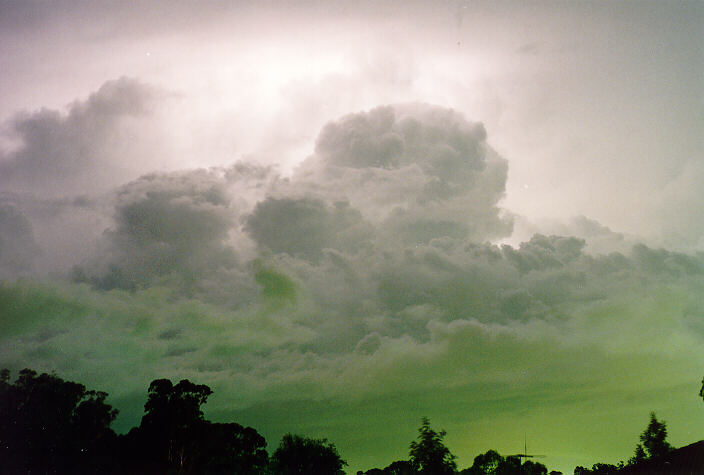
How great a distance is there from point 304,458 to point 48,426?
46.4m

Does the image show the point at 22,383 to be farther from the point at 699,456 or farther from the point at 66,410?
the point at 699,456

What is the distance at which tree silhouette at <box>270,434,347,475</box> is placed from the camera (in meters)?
98.1

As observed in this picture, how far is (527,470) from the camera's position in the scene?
383ft

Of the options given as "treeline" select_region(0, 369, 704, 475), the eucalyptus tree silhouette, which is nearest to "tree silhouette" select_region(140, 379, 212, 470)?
"treeline" select_region(0, 369, 704, 475)

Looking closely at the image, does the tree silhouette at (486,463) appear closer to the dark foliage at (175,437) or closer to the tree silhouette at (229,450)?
the tree silhouette at (229,450)

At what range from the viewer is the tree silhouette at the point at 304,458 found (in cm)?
9812

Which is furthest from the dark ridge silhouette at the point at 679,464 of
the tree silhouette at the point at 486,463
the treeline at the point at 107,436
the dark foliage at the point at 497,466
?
the tree silhouette at the point at 486,463

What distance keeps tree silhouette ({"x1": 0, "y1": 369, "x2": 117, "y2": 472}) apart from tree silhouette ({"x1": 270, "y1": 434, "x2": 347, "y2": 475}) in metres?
39.6

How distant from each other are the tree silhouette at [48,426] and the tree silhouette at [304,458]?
3958 centimetres

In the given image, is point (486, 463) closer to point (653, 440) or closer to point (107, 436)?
point (653, 440)

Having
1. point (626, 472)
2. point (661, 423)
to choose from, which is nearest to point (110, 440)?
point (626, 472)

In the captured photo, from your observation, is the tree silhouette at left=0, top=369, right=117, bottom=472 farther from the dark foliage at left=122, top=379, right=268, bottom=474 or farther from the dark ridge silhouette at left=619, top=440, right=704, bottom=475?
the dark ridge silhouette at left=619, top=440, right=704, bottom=475

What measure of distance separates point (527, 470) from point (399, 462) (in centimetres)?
3304

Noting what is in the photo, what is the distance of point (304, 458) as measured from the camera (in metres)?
99.1
